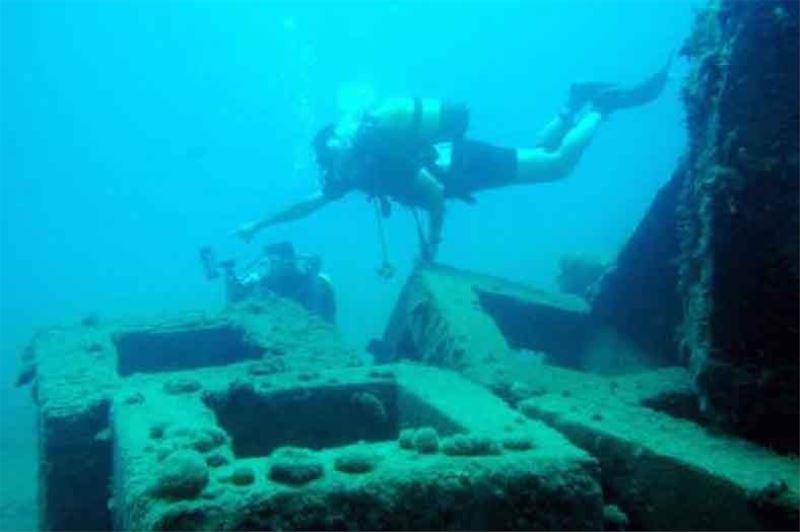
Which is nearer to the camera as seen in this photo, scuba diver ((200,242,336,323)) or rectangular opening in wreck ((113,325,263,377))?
rectangular opening in wreck ((113,325,263,377))

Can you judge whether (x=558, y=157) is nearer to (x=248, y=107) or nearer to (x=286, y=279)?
(x=286, y=279)

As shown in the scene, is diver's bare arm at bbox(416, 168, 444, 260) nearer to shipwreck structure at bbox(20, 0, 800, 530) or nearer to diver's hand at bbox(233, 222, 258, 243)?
diver's hand at bbox(233, 222, 258, 243)

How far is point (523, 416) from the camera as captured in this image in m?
3.25

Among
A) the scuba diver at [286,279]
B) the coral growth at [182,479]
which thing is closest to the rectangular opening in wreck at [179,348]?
the scuba diver at [286,279]

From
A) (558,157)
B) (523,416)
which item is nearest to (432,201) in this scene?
(558,157)

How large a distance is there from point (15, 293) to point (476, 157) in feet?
150

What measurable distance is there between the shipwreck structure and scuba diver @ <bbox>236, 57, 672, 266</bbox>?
2.62 metres

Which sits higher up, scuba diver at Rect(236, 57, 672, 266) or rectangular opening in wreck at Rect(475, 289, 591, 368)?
scuba diver at Rect(236, 57, 672, 266)

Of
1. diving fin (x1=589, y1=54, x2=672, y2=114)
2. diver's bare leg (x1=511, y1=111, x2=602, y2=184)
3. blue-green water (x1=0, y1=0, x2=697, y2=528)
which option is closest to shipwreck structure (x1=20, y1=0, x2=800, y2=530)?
diver's bare leg (x1=511, y1=111, x2=602, y2=184)

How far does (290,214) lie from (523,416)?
5.87 m

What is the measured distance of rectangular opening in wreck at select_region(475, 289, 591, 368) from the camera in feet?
20.1

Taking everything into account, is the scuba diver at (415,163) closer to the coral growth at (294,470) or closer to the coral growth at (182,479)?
the coral growth at (294,470)

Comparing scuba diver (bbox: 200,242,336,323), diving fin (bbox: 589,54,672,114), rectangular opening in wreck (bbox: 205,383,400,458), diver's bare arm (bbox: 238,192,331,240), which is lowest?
rectangular opening in wreck (bbox: 205,383,400,458)

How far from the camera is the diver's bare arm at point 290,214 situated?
8492 millimetres
